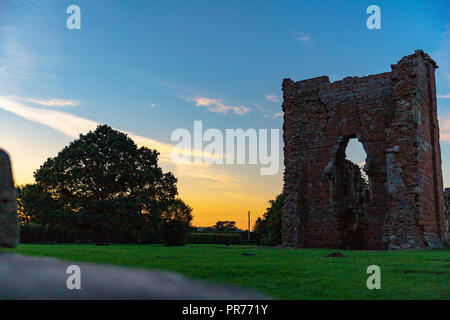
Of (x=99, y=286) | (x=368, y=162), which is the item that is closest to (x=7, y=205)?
(x=99, y=286)

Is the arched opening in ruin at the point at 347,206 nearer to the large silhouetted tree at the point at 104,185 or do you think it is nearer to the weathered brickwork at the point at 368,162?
the weathered brickwork at the point at 368,162

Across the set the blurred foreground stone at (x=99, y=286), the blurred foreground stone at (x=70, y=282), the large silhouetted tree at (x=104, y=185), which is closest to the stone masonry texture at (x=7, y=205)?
the blurred foreground stone at (x=70, y=282)

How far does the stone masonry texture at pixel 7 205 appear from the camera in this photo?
4.44 m

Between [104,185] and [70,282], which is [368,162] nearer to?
[104,185]

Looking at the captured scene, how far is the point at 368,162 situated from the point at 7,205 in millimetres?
20258

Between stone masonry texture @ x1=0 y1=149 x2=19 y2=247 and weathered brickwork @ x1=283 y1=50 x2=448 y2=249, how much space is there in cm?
1862

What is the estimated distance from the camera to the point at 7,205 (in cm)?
448

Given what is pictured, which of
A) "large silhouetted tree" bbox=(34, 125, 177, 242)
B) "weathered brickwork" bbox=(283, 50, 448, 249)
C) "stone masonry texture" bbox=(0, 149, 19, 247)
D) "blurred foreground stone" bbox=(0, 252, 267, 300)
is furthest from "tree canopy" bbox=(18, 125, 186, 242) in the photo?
"stone masonry texture" bbox=(0, 149, 19, 247)

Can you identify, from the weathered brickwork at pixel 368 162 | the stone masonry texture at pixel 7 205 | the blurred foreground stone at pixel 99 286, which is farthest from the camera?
the weathered brickwork at pixel 368 162

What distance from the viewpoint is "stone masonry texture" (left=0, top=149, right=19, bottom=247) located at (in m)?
4.44

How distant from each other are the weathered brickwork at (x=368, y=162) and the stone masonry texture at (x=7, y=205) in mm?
18618

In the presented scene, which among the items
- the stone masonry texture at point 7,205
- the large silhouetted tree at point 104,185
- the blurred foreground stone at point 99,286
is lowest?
the blurred foreground stone at point 99,286

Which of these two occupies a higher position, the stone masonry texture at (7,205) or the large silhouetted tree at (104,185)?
the large silhouetted tree at (104,185)
